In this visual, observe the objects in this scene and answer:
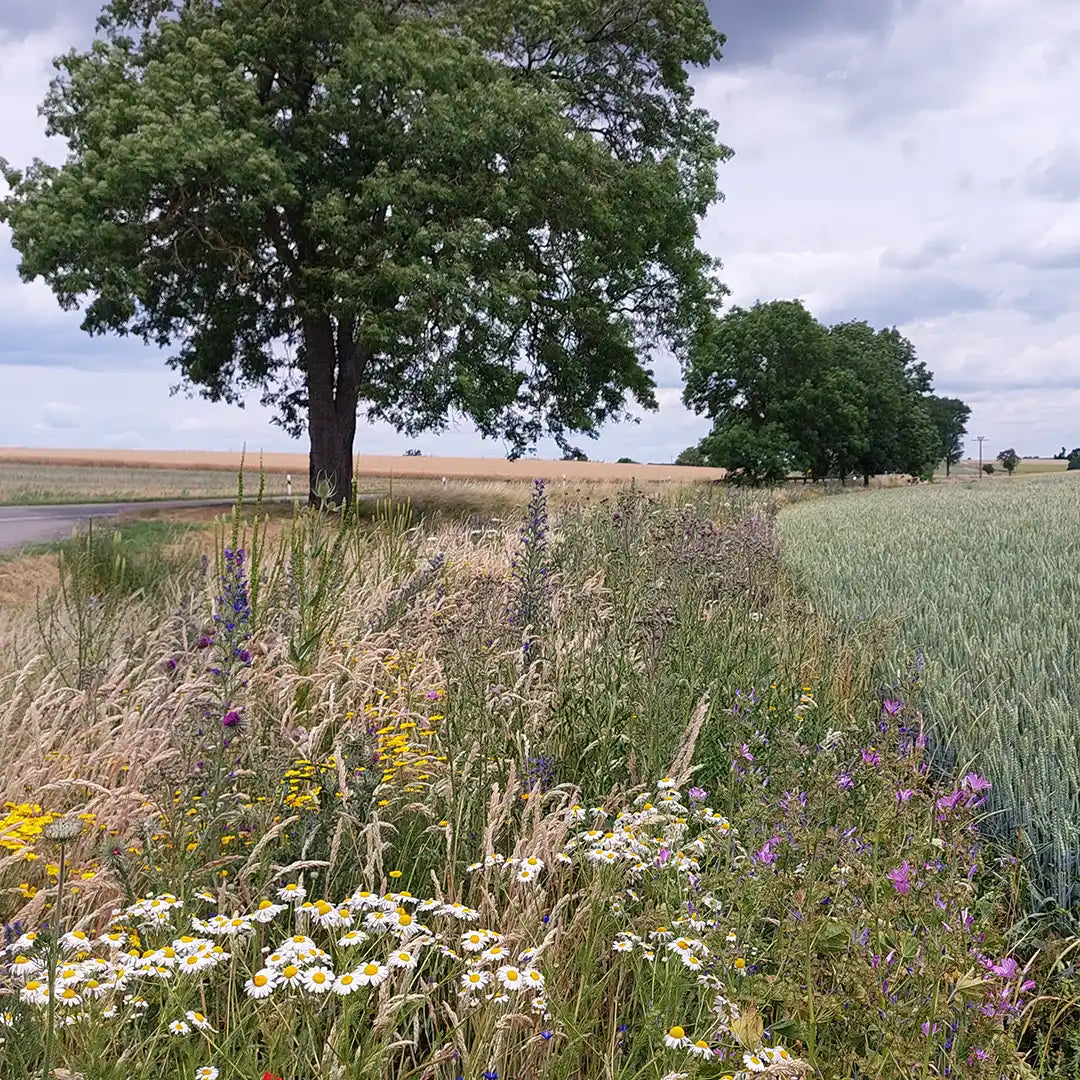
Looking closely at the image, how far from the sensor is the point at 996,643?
18.0 ft

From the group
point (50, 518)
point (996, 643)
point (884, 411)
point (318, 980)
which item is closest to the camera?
point (318, 980)

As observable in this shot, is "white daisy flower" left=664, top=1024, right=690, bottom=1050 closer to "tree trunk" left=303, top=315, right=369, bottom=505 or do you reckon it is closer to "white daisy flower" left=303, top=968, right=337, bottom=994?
"white daisy flower" left=303, top=968, right=337, bottom=994

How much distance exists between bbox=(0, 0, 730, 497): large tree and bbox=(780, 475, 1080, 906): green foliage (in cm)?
948

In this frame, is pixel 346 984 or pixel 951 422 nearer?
pixel 346 984

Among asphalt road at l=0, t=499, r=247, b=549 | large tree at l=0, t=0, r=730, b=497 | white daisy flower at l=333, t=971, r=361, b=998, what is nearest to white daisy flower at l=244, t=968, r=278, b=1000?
white daisy flower at l=333, t=971, r=361, b=998

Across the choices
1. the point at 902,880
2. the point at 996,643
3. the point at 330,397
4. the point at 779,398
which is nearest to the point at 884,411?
the point at 779,398

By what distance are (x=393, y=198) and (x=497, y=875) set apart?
16040 millimetres

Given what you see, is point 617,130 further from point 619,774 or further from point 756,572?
point 619,774

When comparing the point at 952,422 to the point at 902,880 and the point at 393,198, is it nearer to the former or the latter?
the point at 393,198

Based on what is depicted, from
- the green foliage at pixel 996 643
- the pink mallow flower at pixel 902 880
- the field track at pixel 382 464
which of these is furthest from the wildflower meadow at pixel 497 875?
the field track at pixel 382 464

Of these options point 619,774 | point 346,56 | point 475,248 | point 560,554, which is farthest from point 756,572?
point 346,56

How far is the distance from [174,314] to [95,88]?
4885 mm

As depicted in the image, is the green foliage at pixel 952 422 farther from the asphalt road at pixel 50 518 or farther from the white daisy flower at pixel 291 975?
the white daisy flower at pixel 291 975

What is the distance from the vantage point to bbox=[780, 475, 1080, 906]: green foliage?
385cm
